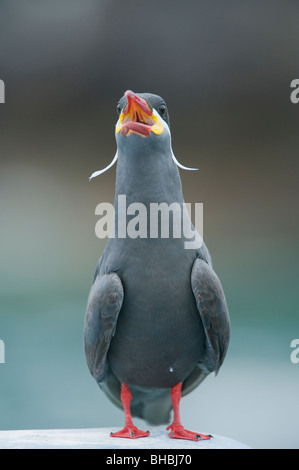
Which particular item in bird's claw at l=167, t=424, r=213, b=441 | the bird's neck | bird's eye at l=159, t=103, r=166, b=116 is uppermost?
bird's eye at l=159, t=103, r=166, b=116

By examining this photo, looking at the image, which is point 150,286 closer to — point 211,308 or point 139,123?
point 211,308

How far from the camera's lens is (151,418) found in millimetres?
1227

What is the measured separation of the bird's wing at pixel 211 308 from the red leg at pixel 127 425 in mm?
189

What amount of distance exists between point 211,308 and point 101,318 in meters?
0.22

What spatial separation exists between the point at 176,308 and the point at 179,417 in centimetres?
26

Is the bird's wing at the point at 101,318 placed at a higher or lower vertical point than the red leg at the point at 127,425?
higher

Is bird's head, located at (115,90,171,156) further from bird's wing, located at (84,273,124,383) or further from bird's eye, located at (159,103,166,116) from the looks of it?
bird's wing, located at (84,273,124,383)

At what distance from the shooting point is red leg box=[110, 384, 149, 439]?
3.63 feet

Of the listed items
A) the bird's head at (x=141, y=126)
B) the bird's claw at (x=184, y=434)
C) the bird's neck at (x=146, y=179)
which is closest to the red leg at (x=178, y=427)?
the bird's claw at (x=184, y=434)

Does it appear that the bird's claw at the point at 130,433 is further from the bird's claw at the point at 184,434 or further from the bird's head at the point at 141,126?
the bird's head at the point at 141,126

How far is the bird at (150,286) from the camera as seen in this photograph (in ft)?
3.44

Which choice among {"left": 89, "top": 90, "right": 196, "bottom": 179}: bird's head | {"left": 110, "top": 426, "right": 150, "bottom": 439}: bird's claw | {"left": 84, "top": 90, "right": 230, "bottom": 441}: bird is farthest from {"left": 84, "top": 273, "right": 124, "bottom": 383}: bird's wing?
{"left": 89, "top": 90, "right": 196, "bottom": 179}: bird's head

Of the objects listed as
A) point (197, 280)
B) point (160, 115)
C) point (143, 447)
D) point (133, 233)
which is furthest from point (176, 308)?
point (160, 115)
